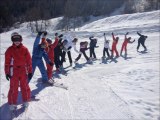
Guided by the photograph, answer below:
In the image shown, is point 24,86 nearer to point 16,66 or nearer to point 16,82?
point 16,82

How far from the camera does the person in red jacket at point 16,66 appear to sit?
632 centimetres

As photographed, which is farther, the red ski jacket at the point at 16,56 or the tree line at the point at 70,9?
the tree line at the point at 70,9

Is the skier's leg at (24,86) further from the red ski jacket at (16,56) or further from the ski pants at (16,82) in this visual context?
the red ski jacket at (16,56)

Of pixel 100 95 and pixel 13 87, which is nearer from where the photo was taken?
pixel 13 87

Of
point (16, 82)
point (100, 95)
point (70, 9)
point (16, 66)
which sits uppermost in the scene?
point (70, 9)

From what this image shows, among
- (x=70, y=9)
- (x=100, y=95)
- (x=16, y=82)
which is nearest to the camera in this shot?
(x=16, y=82)

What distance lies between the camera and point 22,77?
21.5 ft

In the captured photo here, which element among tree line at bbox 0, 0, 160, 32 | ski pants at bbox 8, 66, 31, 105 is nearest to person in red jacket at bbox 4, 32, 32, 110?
ski pants at bbox 8, 66, 31, 105

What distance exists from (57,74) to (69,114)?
202 inches

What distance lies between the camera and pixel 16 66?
21.1ft

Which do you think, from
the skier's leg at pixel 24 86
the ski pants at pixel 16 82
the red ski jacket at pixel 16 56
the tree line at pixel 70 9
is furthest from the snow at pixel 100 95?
the tree line at pixel 70 9

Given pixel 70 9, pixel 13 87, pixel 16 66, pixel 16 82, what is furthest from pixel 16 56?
pixel 70 9

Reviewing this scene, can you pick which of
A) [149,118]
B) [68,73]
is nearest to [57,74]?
[68,73]

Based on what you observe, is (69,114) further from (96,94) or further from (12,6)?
(12,6)
